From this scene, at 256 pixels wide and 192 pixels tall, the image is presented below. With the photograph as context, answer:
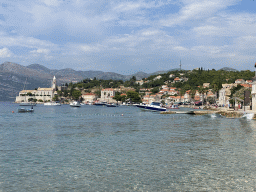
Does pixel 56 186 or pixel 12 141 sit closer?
pixel 56 186

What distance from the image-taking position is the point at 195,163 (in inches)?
697

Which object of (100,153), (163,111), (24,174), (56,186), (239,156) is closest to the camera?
(56,186)

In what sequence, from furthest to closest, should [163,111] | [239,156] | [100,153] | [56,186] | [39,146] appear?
[163,111]
[39,146]
[100,153]
[239,156]
[56,186]

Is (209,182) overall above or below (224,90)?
below

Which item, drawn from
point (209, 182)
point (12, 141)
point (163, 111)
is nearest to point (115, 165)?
point (209, 182)

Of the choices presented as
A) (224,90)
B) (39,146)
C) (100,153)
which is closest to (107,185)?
(100,153)

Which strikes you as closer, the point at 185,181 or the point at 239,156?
the point at 185,181

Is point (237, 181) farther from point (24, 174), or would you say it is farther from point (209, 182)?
point (24, 174)

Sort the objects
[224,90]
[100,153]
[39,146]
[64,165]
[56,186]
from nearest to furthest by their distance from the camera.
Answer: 1. [56,186]
2. [64,165]
3. [100,153]
4. [39,146]
5. [224,90]

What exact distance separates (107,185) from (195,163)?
6742 mm

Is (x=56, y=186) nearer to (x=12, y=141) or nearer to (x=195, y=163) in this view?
(x=195, y=163)

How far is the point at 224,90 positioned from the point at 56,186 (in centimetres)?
15659

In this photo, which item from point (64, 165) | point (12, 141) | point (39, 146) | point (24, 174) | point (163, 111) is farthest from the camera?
point (163, 111)

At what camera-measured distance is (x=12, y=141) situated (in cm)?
2730
